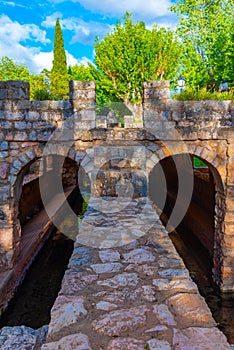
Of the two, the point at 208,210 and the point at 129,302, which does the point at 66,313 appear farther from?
the point at 208,210

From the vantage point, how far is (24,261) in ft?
21.7

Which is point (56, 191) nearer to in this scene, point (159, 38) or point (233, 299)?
point (233, 299)

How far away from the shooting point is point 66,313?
178cm

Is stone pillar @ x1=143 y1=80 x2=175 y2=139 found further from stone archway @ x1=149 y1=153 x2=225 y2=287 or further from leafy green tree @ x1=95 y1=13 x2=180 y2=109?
leafy green tree @ x1=95 y1=13 x2=180 y2=109

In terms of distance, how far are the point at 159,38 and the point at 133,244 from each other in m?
20.6

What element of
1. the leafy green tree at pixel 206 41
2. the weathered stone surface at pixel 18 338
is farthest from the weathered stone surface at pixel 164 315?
the leafy green tree at pixel 206 41

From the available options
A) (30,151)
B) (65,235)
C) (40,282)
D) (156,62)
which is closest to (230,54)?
(156,62)

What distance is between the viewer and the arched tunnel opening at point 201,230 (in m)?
5.62

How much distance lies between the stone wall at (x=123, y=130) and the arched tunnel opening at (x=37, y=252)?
759 millimetres

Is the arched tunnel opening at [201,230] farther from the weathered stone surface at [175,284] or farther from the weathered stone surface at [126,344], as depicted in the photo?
the weathered stone surface at [126,344]

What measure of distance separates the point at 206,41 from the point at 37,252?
1653 cm

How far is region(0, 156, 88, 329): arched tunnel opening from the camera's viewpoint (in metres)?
5.49

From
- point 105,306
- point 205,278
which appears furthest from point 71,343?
point 205,278

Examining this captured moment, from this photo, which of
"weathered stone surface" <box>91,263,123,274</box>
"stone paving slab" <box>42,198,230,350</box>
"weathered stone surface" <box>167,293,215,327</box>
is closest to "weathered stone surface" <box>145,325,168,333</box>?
"stone paving slab" <box>42,198,230,350</box>
